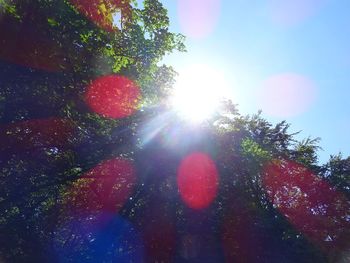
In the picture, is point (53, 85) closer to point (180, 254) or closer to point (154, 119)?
point (154, 119)

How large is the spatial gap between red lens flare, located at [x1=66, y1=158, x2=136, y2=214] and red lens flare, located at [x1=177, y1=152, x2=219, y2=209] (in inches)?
117

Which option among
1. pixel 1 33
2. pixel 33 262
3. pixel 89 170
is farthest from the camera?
pixel 89 170

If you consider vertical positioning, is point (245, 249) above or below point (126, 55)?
below

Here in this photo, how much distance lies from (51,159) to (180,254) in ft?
30.1

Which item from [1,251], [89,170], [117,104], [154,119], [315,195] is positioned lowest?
[1,251]

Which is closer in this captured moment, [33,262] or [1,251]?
[33,262]

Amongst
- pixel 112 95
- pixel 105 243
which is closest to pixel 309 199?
pixel 105 243

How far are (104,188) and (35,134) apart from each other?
8.06m

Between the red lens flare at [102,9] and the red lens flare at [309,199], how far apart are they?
1739 cm

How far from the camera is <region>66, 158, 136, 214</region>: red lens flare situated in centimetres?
1916

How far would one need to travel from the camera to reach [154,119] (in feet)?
55.9

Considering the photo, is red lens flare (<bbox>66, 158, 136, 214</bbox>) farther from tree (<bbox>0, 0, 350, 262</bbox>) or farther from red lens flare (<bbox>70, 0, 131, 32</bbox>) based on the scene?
red lens flare (<bbox>70, 0, 131, 32</bbox>)

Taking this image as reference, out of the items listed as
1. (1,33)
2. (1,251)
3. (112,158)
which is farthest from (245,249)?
(1,33)

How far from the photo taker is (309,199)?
25969 mm
